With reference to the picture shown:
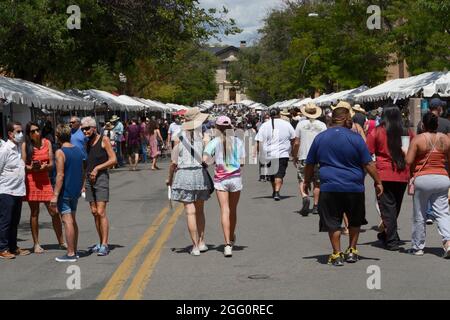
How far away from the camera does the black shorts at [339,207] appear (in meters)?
8.69

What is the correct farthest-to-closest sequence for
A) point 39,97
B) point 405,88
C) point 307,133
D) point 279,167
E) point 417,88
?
1. point 405,88
2. point 417,88
3. point 39,97
4. point 279,167
5. point 307,133

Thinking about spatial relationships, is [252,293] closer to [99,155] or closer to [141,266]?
[141,266]

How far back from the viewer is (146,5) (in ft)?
97.1

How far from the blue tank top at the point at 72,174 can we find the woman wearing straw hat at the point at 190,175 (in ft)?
3.70

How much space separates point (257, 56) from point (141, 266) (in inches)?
4442

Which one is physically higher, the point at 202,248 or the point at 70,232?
the point at 70,232

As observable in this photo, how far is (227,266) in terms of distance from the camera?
8828mm

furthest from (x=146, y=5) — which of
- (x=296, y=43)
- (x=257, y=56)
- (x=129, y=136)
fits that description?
(x=257, y=56)

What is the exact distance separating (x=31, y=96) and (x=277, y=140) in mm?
8320

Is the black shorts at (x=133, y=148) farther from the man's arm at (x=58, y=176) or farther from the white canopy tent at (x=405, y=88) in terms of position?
the man's arm at (x=58, y=176)

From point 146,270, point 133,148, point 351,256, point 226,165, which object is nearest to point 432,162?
point 351,256

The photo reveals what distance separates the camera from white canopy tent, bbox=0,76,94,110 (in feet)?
64.6

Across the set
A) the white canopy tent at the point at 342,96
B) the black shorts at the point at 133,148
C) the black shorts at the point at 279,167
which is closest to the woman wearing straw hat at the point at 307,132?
the black shorts at the point at 279,167

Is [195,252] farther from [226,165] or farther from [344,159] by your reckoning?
[344,159]
